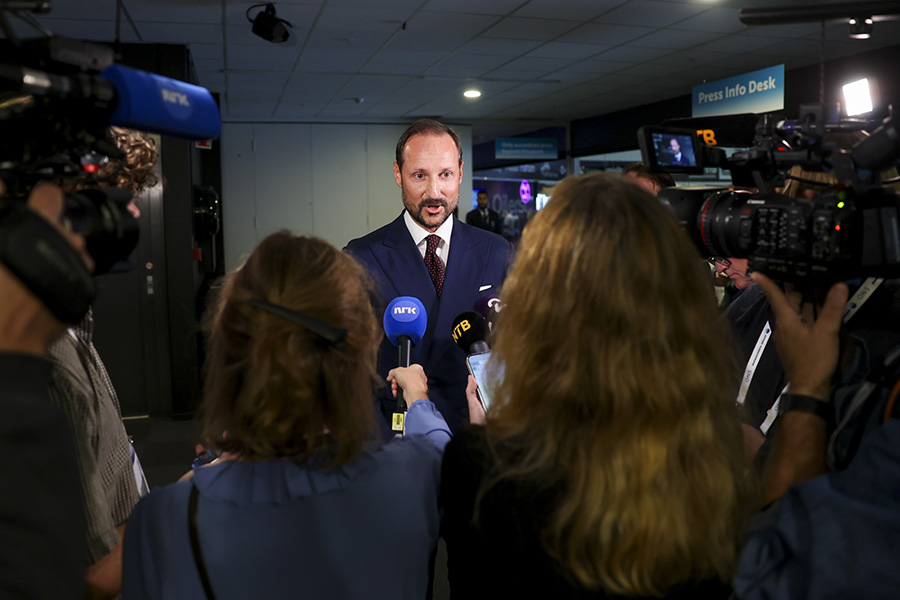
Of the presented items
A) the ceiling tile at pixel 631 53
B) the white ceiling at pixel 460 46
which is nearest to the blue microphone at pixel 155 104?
the white ceiling at pixel 460 46

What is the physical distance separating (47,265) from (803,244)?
0.99 m

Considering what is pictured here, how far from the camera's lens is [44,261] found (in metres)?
0.63

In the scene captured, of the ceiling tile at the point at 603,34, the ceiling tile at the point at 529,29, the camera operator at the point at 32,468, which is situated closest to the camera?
the camera operator at the point at 32,468

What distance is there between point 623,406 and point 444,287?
3.77 ft

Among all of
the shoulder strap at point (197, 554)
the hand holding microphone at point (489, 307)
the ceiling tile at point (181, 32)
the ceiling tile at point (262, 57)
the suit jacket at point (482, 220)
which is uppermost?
the ceiling tile at point (262, 57)

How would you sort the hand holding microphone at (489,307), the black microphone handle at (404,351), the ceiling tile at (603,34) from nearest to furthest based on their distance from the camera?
the black microphone handle at (404,351)
the hand holding microphone at (489,307)
the ceiling tile at (603,34)

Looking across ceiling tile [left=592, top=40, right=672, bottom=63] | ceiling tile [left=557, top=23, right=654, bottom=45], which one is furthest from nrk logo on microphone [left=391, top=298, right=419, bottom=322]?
ceiling tile [left=592, top=40, right=672, bottom=63]

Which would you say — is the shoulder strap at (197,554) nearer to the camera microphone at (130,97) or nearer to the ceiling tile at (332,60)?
the camera microphone at (130,97)

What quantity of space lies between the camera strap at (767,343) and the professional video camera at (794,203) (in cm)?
12

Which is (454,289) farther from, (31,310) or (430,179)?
(31,310)

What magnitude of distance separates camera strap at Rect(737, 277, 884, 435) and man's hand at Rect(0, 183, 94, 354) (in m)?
0.99

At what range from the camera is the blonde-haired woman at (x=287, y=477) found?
82cm

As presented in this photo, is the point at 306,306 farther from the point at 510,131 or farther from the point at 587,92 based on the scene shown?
the point at 510,131

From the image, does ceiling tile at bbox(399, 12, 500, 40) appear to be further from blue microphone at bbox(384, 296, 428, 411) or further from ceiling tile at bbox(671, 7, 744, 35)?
blue microphone at bbox(384, 296, 428, 411)
